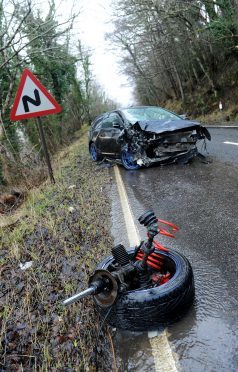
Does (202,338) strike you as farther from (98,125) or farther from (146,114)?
(98,125)

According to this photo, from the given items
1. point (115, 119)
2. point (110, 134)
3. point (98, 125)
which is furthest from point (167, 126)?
point (98, 125)

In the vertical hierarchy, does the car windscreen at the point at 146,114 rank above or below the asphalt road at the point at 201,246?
above

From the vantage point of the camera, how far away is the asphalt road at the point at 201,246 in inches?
99.9

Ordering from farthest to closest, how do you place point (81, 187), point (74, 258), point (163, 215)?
point (81, 187)
point (163, 215)
point (74, 258)

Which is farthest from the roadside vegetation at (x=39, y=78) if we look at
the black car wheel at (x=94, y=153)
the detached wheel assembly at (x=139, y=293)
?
the detached wheel assembly at (x=139, y=293)

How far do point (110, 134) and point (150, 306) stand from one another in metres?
8.20

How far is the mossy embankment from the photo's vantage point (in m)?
2.76

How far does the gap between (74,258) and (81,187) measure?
4285mm

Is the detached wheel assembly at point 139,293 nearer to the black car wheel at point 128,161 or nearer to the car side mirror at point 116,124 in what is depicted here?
the black car wheel at point 128,161

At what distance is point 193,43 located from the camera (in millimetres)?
27203

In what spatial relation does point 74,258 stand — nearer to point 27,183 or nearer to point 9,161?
point 27,183

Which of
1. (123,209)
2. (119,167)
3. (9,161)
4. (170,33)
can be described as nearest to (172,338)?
(123,209)

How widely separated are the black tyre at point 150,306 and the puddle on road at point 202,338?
90mm

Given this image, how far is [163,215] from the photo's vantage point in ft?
18.2
